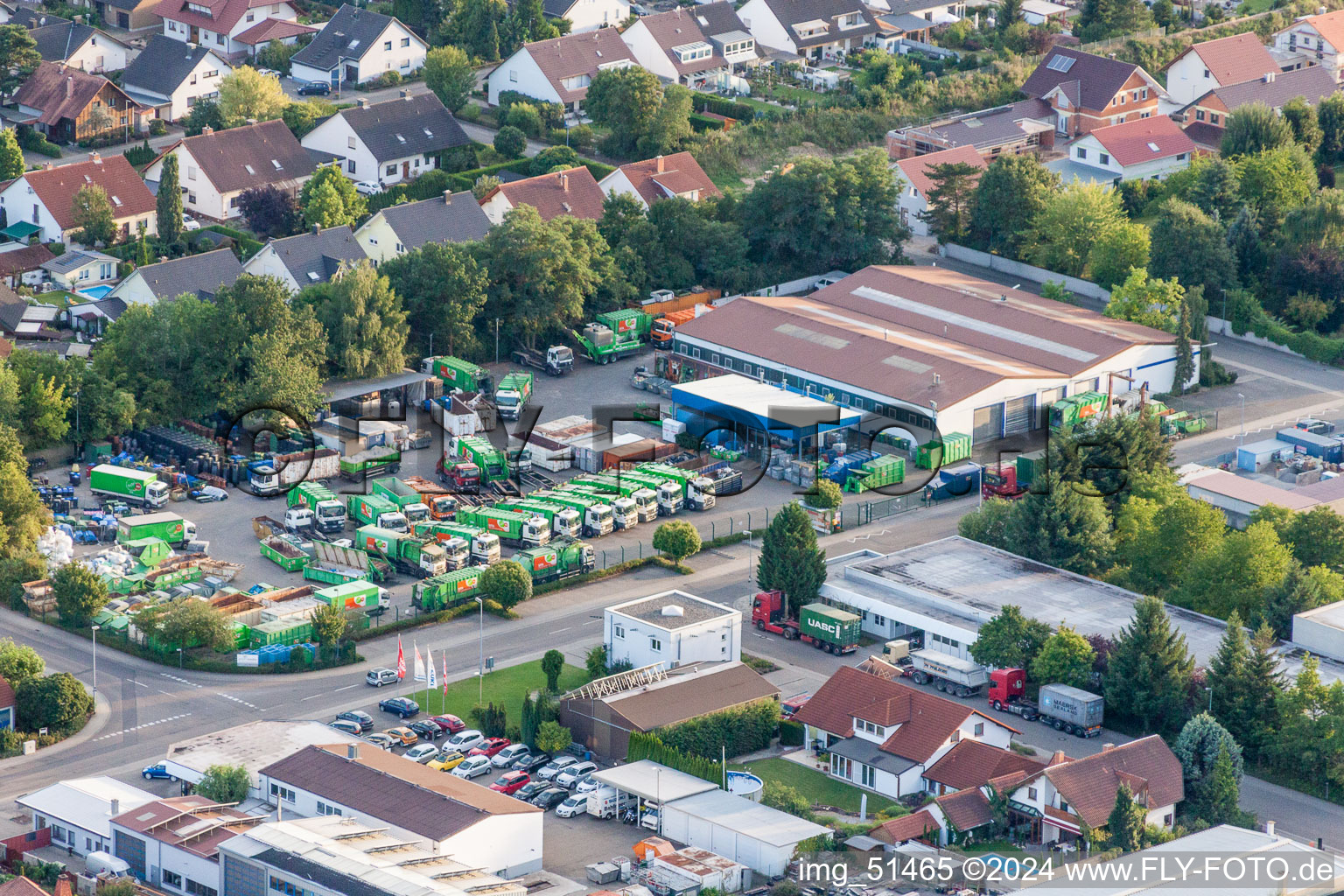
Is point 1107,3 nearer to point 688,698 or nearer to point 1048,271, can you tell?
point 1048,271

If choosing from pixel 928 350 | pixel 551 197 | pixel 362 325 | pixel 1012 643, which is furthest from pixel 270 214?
pixel 1012 643

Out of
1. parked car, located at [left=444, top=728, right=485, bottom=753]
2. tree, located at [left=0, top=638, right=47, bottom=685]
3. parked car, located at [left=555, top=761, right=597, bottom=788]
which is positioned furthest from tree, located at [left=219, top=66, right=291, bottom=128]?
parked car, located at [left=555, top=761, right=597, bottom=788]

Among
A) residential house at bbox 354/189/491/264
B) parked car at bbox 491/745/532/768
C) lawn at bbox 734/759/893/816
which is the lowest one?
lawn at bbox 734/759/893/816

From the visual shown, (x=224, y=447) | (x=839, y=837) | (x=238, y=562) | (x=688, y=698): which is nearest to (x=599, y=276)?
(x=224, y=447)

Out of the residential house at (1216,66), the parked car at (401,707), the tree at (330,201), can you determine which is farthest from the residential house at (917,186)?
the parked car at (401,707)

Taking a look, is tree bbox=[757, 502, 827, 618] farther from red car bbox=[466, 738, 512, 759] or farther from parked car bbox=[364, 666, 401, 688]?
parked car bbox=[364, 666, 401, 688]
